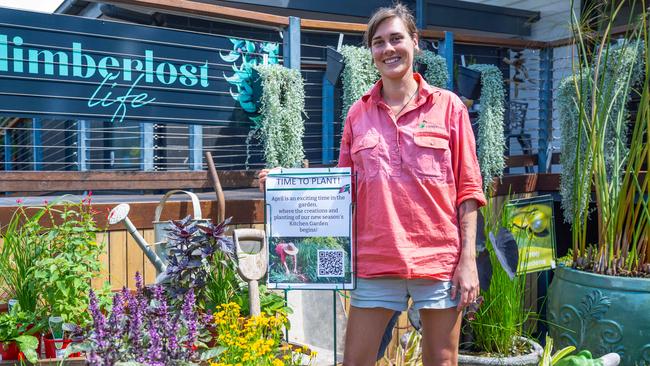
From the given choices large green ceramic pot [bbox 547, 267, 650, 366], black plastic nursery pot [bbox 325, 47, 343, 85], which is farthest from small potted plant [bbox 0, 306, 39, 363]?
black plastic nursery pot [bbox 325, 47, 343, 85]

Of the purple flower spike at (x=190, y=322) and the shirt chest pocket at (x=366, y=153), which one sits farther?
the shirt chest pocket at (x=366, y=153)

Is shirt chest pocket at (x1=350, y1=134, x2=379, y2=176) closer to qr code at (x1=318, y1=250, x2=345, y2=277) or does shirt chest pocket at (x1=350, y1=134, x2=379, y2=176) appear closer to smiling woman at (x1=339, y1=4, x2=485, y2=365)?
smiling woman at (x1=339, y1=4, x2=485, y2=365)

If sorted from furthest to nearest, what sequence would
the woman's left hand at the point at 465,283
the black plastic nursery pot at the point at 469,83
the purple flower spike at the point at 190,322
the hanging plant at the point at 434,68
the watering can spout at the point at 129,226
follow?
the black plastic nursery pot at the point at 469,83, the hanging plant at the point at 434,68, the watering can spout at the point at 129,226, the woman's left hand at the point at 465,283, the purple flower spike at the point at 190,322

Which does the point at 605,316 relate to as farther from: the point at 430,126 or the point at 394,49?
the point at 394,49

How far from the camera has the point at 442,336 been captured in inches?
87.0

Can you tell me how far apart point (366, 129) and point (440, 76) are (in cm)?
274

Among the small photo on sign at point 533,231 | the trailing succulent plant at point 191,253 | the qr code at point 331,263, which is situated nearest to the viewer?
the qr code at point 331,263

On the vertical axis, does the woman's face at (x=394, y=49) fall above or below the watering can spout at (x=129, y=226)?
above

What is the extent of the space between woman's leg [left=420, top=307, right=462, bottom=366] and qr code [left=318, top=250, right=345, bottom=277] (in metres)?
0.38

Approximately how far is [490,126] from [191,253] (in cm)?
315

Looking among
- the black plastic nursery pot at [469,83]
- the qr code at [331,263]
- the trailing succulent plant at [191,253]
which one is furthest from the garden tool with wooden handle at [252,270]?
the black plastic nursery pot at [469,83]

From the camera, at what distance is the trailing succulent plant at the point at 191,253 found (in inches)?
105

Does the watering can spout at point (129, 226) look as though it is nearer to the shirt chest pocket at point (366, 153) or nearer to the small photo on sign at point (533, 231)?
the shirt chest pocket at point (366, 153)

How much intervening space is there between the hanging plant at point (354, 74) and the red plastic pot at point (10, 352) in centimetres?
261
